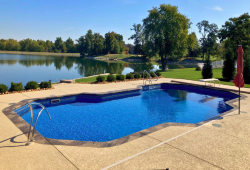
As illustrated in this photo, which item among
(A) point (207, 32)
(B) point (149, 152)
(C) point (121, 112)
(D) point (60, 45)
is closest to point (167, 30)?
(C) point (121, 112)

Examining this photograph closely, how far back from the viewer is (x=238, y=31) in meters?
28.9

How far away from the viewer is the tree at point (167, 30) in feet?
84.0

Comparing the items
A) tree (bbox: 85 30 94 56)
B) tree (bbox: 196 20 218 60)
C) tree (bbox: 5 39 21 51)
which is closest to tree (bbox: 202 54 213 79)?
tree (bbox: 196 20 218 60)

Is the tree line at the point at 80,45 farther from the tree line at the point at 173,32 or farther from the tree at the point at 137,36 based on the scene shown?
the tree line at the point at 173,32

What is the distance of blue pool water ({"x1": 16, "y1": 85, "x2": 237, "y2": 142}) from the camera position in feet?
20.0

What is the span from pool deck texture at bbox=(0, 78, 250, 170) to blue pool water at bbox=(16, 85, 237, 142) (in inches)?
61.5

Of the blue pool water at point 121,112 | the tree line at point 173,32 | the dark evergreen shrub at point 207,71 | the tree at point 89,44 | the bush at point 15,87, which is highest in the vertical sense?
the tree at point 89,44

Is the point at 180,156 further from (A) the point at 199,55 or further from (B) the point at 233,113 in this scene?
(A) the point at 199,55

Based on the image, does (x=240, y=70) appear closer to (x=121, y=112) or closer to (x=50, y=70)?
(x=121, y=112)

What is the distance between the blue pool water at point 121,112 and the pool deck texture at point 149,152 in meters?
1.56

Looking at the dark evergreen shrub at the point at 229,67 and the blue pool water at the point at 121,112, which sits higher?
the dark evergreen shrub at the point at 229,67

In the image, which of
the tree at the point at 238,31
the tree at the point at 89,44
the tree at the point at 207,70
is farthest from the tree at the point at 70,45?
the tree at the point at 207,70

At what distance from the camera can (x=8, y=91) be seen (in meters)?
10.1

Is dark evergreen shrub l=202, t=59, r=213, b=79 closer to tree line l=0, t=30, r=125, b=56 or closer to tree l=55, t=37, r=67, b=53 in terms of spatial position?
tree line l=0, t=30, r=125, b=56
